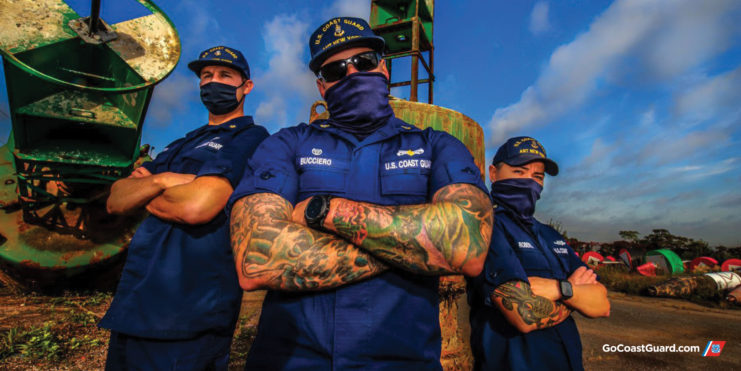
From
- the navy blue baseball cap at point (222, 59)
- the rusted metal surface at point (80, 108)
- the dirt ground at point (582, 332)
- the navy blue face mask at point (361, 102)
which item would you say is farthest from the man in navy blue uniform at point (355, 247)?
the rusted metal surface at point (80, 108)

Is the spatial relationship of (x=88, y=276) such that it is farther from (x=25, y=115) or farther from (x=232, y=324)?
(x=232, y=324)

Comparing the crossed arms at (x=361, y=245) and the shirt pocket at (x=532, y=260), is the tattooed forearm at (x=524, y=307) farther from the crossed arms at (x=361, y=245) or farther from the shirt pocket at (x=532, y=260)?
the crossed arms at (x=361, y=245)

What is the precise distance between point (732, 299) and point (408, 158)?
12651mm

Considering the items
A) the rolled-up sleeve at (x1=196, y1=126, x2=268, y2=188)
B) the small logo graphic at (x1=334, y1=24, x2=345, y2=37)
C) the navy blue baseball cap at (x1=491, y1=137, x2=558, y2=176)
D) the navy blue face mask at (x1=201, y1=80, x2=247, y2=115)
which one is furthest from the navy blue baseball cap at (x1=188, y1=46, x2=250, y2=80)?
the navy blue baseball cap at (x1=491, y1=137, x2=558, y2=176)

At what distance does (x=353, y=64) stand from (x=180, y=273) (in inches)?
59.1

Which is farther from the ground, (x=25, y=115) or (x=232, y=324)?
(x=25, y=115)

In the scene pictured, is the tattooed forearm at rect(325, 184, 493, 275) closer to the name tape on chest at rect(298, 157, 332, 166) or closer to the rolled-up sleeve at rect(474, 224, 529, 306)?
the name tape on chest at rect(298, 157, 332, 166)

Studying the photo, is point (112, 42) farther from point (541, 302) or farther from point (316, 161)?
point (541, 302)

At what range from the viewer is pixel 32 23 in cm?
309

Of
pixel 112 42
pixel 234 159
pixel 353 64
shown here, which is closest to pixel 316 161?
pixel 353 64

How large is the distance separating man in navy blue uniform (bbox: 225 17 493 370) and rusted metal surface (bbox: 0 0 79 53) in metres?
3.12

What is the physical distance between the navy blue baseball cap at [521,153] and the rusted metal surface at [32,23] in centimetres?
420

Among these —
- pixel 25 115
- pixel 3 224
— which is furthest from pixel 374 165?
pixel 3 224

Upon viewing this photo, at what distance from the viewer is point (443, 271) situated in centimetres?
125
